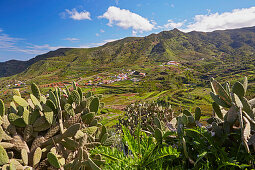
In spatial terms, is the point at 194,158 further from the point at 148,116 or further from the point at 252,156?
the point at 148,116

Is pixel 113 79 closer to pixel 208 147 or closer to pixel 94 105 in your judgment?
pixel 94 105

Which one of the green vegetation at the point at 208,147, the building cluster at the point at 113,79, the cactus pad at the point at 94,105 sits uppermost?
the cactus pad at the point at 94,105

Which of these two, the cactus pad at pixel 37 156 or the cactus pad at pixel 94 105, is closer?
the cactus pad at pixel 37 156

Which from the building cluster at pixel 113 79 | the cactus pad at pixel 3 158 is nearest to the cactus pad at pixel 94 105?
the cactus pad at pixel 3 158

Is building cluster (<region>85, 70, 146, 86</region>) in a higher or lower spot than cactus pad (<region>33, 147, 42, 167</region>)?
lower

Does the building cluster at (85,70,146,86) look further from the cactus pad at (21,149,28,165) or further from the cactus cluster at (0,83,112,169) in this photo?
the cactus pad at (21,149,28,165)

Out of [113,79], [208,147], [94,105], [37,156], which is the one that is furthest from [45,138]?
[113,79]

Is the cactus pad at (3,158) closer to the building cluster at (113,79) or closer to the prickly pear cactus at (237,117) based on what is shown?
the prickly pear cactus at (237,117)

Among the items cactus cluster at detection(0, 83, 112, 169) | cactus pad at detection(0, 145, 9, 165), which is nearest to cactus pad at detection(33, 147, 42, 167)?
cactus cluster at detection(0, 83, 112, 169)

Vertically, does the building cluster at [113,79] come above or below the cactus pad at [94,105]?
below

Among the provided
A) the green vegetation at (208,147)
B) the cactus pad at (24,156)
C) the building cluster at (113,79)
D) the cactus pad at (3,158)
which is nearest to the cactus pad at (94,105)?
the green vegetation at (208,147)

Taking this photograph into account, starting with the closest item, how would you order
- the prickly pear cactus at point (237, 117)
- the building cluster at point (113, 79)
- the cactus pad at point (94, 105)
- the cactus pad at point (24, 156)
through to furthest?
the prickly pear cactus at point (237, 117) → the cactus pad at point (24, 156) → the cactus pad at point (94, 105) → the building cluster at point (113, 79)

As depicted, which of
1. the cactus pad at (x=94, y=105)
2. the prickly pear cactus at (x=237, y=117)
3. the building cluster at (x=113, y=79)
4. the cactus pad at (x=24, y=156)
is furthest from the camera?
the building cluster at (x=113, y=79)

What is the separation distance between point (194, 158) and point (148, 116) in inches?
106
